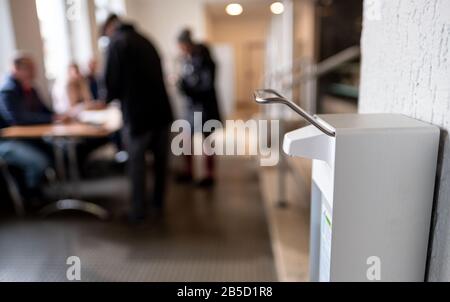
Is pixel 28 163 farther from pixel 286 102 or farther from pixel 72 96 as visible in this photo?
pixel 286 102

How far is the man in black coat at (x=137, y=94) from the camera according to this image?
2361 mm

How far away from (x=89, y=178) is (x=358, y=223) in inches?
130

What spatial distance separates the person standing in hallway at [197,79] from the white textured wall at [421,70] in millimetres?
2095

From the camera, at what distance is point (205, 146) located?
3428 millimetres

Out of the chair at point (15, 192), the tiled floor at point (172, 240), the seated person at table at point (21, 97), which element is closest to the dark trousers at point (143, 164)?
the tiled floor at point (172, 240)

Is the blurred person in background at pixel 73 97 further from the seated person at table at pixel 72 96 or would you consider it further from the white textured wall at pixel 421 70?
the white textured wall at pixel 421 70

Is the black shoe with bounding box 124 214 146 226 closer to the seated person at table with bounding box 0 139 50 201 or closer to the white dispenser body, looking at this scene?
the seated person at table with bounding box 0 139 50 201

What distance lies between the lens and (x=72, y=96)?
3.07 meters

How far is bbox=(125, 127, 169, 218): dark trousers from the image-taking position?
2.51 m

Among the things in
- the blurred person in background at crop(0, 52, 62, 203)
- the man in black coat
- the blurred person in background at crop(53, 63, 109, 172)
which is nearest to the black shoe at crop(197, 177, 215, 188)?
the man in black coat

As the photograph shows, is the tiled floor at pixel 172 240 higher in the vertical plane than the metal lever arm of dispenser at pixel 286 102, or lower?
lower

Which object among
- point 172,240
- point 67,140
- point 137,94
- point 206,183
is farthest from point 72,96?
point 172,240

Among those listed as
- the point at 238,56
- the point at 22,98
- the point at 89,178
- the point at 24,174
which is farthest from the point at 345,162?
the point at 238,56
